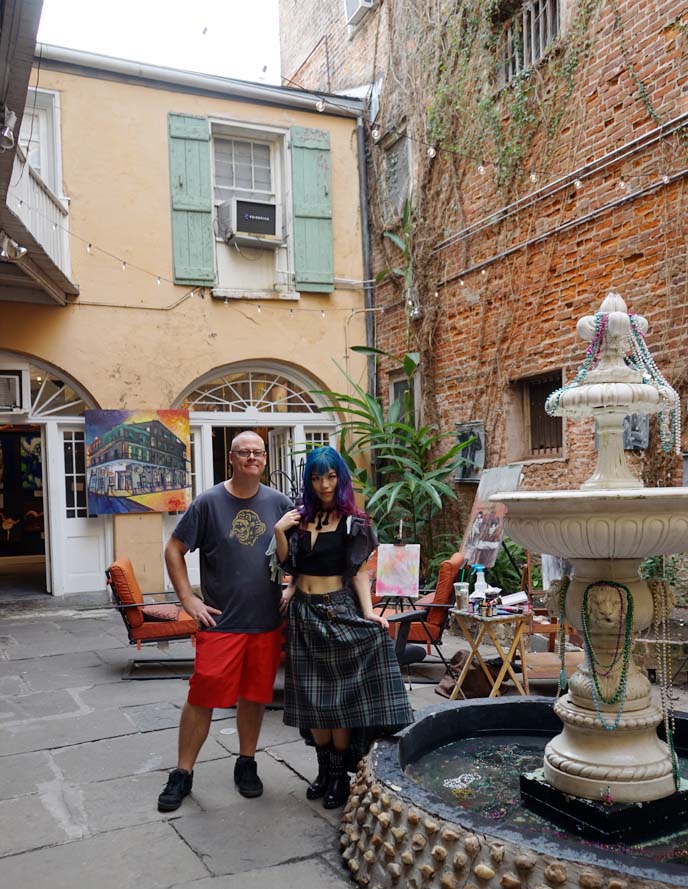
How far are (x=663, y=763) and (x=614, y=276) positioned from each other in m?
5.20

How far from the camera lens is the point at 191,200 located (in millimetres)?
10156

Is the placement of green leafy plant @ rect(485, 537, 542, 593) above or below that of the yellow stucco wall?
below

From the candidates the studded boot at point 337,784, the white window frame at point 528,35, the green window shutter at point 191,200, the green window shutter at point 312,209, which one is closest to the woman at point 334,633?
the studded boot at point 337,784

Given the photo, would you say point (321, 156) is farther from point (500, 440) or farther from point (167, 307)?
point (500, 440)

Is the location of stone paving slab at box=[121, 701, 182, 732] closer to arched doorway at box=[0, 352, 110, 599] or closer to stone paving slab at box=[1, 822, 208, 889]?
stone paving slab at box=[1, 822, 208, 889]

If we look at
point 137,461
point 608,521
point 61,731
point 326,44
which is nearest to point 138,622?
point 61,731

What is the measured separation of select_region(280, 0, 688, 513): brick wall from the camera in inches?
260

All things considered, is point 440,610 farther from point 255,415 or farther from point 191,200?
point 191,200

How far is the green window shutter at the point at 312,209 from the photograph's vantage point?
35.2ft

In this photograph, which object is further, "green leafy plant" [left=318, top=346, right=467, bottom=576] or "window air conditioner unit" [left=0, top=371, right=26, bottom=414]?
→ "window air conditioner unit" [left=0, top=371, right=26, bottom=414]

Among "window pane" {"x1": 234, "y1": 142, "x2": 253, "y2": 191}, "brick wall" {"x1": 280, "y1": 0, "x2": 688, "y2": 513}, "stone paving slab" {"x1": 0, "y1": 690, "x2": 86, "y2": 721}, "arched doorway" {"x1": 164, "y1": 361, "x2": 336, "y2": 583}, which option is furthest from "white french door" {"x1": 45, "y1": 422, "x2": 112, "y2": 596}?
"brick wall" {"x1": 280, "y1": 0, "x2": 688, "y2": 513}

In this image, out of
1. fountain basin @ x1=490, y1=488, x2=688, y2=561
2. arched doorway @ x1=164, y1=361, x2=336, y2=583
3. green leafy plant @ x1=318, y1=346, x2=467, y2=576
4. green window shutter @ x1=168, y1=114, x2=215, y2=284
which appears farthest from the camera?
arched doorway @ x1=164, y1=361, x2=336, y2=583

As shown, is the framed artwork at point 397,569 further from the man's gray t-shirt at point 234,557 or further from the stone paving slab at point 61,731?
the man's gray t-shirt at point 234,557

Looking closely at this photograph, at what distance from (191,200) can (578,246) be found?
510cm
